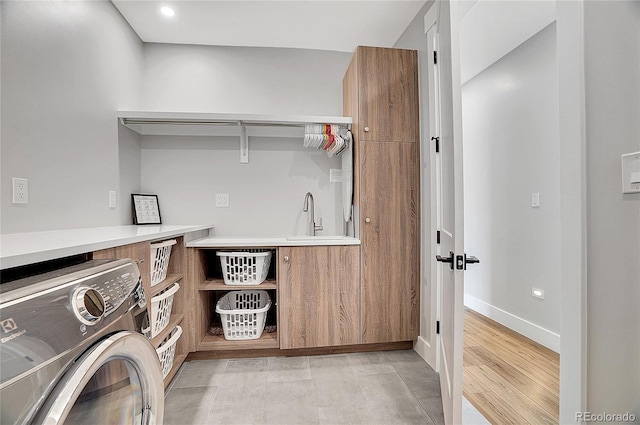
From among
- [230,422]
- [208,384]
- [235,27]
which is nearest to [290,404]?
[230,422]

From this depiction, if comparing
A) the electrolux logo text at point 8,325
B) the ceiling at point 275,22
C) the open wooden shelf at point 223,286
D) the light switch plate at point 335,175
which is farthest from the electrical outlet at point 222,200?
the electrolux logo text at point 8,325

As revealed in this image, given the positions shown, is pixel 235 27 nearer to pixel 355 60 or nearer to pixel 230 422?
pixel 355 60

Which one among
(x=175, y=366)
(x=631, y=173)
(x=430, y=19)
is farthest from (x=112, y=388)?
(x=430, y=19)

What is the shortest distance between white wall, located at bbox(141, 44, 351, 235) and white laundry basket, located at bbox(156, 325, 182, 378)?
38.0 inches

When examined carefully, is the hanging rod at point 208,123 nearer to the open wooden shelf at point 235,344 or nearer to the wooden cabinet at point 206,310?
the wooden cabinet at point 206,310

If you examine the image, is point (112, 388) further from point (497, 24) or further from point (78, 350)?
point (497, 24)

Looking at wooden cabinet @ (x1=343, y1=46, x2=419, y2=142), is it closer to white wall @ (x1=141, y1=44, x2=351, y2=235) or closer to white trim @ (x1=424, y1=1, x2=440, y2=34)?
white trim @ (x1=424, y1=1, x2=440, y2=34)

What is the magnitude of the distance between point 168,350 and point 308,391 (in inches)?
34.6

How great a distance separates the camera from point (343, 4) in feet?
6.84

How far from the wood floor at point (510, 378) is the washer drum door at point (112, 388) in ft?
5.19

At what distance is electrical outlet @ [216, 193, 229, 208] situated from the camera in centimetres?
257

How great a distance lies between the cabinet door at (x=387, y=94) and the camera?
215 centimetres

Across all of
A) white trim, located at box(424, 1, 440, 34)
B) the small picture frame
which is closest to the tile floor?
the small picture frame

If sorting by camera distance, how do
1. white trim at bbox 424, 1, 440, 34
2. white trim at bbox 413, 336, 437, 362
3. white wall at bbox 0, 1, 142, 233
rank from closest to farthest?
1. white wall at bbox 0, 1, 142, 233
2. white trim at bbox 424, 1, 440, 34
3. white trim at bbox 413, 336, 437, 362
